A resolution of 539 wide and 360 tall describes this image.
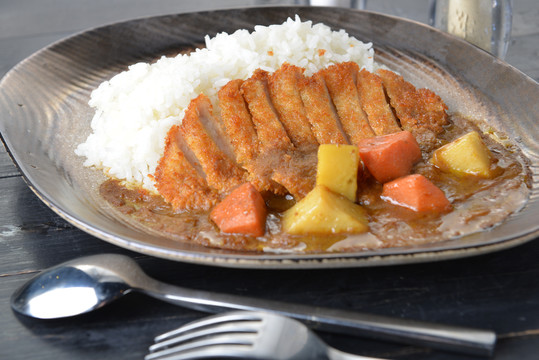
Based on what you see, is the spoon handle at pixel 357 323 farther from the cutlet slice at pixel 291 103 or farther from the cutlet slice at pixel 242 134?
the cutlet slice at pixel 291 103

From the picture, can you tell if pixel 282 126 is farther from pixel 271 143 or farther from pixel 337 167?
pixel 337 167

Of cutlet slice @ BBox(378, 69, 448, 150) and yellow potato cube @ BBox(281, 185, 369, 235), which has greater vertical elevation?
cutlet slice @ BBox(378, 69, 448, 150)

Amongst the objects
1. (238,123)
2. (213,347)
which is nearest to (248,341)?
(213,347)

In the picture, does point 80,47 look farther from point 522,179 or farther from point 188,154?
point 522,179

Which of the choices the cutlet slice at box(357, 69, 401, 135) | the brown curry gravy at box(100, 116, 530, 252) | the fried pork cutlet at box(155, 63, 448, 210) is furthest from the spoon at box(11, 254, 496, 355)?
the cutlet slice at box(357, 69, 401, 135)

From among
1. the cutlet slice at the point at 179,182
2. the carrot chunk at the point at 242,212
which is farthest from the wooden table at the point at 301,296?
the cutlet slice at the point at 179,182

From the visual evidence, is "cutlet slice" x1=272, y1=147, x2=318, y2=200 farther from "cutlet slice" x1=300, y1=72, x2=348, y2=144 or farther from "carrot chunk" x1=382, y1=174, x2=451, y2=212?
"carrot chunk" x1=382, y1=174, x2=451, y2=212
